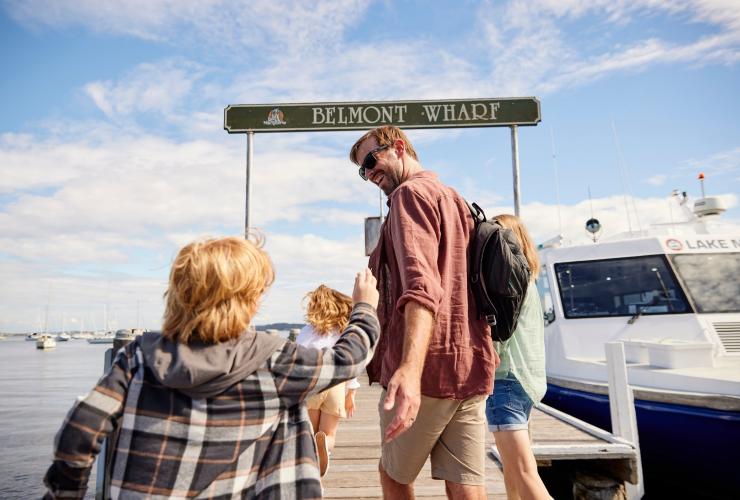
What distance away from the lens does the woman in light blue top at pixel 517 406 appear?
8.48 ft

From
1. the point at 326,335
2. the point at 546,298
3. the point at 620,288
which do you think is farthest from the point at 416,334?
the point at 546,298

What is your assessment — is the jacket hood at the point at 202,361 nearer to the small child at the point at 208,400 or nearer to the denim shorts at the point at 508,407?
the small child at the point at 208,400

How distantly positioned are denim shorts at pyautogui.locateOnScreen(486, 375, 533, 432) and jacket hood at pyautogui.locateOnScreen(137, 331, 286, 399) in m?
1.58

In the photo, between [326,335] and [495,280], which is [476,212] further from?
[326,335]

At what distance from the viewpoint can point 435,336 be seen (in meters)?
1.87

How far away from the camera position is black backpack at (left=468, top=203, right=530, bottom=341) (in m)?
2.01

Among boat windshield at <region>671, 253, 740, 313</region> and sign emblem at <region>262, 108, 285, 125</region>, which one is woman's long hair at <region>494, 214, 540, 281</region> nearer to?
sign emblem at <region>262, 108, 285, 125</region>

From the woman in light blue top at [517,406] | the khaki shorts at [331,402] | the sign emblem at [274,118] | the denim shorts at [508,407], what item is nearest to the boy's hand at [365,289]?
the woman in light blue top at [517,406]

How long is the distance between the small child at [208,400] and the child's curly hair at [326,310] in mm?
2512

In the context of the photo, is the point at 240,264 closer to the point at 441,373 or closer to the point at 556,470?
the point at 441,373

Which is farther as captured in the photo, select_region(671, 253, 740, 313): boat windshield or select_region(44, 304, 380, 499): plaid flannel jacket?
select_region(671, 253, 740, 313): boat windshield

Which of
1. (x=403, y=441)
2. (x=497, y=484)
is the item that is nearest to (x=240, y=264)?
(x=403, y=441)

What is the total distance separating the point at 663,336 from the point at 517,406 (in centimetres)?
506

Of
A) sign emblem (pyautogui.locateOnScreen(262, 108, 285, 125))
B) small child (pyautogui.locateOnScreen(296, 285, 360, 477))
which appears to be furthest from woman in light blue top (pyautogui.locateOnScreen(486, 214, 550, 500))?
sign emblem (pyautogui.locateOnScreen(262, 108, 285, 125))
